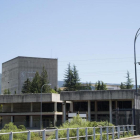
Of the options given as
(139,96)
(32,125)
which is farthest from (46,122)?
(139,96)

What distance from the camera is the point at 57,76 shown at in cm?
13825

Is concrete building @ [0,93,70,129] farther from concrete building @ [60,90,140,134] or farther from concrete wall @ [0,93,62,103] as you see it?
concrete building @ [60,90,140,134]

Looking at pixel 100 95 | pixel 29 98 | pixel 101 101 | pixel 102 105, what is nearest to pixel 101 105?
pixel 102 105

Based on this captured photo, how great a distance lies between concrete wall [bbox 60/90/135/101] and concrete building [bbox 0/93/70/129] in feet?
34.3

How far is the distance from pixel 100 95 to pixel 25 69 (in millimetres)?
65133

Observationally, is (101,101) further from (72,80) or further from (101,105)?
(72,80)

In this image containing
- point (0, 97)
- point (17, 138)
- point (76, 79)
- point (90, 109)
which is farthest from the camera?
point (76, 79)

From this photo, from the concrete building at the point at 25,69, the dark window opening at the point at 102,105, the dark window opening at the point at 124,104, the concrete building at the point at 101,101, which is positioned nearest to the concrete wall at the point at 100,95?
the concrete building at the point at 101,101

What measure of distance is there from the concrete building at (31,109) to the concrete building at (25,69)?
39.2 metres

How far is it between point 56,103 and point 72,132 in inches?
2666

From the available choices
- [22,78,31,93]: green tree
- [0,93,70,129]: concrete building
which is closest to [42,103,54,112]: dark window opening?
[0,93,70,129]: concrete building

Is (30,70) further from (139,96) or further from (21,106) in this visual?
(139,96)

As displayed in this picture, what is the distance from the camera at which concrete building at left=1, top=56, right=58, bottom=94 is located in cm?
13375

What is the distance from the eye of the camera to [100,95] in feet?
246
